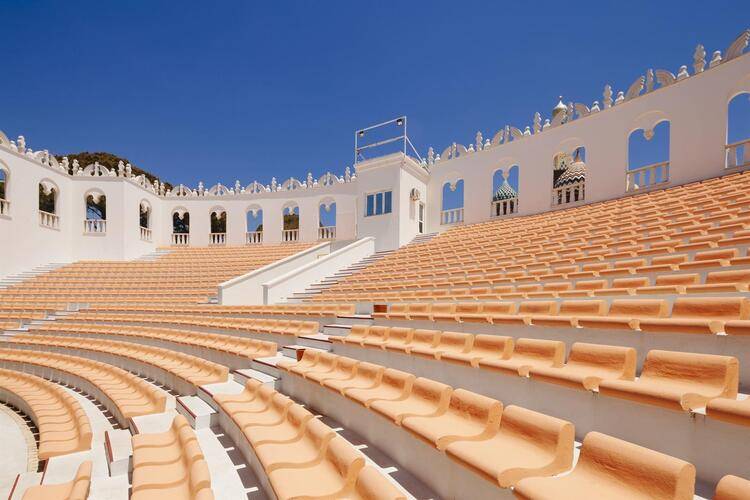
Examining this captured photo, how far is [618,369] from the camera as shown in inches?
87.7

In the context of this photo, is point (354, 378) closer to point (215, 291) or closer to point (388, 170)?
point (215, 291)

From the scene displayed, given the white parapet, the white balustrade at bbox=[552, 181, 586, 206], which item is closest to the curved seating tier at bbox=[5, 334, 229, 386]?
the white parapet

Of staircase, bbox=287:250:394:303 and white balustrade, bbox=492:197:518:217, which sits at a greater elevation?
white balustrade, bbox=492:197:518:217

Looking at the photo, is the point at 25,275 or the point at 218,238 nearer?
the point at 25,275

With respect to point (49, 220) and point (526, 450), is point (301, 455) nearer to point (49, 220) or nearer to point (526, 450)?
point (526, 450)

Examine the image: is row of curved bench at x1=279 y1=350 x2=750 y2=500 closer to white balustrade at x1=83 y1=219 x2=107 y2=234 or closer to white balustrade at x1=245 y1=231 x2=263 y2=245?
white balustrade at x1=245 y1=231 x2=263 y2=245

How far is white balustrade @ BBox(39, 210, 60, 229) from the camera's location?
15.9 metres

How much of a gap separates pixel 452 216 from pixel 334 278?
6.01 metres

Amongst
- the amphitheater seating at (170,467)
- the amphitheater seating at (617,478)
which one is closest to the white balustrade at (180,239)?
the amphitheater seating at (170,467)

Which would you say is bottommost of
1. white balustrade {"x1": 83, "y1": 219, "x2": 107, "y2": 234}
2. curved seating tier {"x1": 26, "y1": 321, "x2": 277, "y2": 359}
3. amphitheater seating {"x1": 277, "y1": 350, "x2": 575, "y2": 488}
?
curved seating tier {"x1": 26, "y1": 321, "x2": 277, "y2": 359}

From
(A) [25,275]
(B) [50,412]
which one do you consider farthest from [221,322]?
(A) [25,275]

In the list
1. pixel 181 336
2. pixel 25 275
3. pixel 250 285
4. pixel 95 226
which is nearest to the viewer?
pixel 181 336

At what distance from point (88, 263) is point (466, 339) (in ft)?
60.2

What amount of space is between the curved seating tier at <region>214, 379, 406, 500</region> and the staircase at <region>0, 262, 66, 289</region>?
52.4ft
